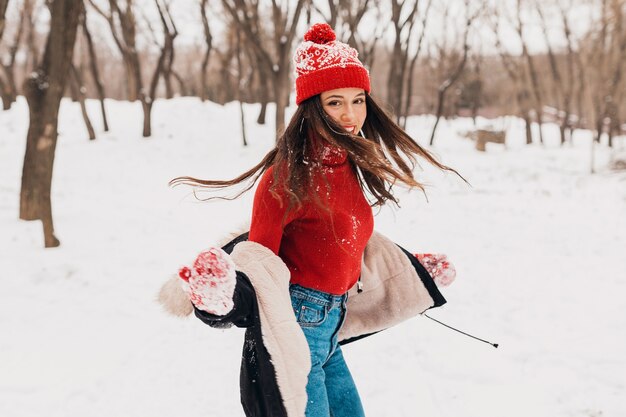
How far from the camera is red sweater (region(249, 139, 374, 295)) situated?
1521mm

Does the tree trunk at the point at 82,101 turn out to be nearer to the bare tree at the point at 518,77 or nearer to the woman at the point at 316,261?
the woman at the point at 316,261

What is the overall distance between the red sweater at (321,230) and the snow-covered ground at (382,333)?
74.0 inches

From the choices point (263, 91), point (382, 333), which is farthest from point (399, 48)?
point (382, 333)

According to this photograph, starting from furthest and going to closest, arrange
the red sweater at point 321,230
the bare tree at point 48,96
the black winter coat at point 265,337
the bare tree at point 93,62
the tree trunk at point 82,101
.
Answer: the tree trunk at point 82,101 < the bare tree at point 93,62 < the bare tree at point 48,96 < the red sweater at point 321,230 < the black winter coat at point 265,337

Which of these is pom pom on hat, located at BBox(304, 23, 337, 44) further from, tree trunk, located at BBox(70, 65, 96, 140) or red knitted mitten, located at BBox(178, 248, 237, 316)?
tree trunk, located at BBox(70, 65, 96, 140)

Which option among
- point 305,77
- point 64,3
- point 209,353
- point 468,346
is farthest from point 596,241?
point 64,3

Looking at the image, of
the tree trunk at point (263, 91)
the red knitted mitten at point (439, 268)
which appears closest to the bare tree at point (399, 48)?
the tree trunk at point (263, 91)

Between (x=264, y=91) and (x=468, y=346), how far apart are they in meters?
13.7

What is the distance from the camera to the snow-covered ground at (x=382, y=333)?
3.27 meters

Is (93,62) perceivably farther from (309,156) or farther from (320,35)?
(309,156)

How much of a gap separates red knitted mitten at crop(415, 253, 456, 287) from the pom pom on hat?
0.96 metres

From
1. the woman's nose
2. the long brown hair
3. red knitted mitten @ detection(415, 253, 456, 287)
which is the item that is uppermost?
the woman's nose

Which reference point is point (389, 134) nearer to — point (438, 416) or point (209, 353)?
point (438, 416)

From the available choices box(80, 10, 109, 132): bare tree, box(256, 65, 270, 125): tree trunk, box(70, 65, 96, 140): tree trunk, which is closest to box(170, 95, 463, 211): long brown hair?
box(80, 10, 109, 132): bare tree
